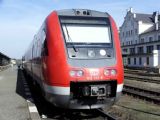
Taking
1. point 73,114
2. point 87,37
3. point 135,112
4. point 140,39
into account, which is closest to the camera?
point 87,37

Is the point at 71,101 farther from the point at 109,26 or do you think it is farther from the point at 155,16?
the point at 155,16

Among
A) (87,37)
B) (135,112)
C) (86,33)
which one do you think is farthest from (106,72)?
(135,112)

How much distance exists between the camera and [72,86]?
829cm

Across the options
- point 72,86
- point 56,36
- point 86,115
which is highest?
Answer: point 56,36

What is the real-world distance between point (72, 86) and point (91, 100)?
23.3 inches

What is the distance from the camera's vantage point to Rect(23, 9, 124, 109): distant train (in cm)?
821

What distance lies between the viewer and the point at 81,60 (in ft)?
27.4

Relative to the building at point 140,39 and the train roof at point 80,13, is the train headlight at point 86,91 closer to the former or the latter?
the train roof at point 80,13

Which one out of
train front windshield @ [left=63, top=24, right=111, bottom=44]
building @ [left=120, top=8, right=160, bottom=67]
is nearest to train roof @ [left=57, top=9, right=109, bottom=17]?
train front windshield @ [left=63, top=24, right=111, bottom=44]

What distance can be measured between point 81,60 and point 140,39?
75.4 metres

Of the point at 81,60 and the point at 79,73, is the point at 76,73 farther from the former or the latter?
the point at 81,60

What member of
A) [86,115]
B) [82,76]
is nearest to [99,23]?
[82,76]

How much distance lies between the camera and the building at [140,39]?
2434 inches

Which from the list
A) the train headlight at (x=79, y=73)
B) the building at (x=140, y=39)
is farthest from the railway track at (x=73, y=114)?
the building at (x=140, y=39)
